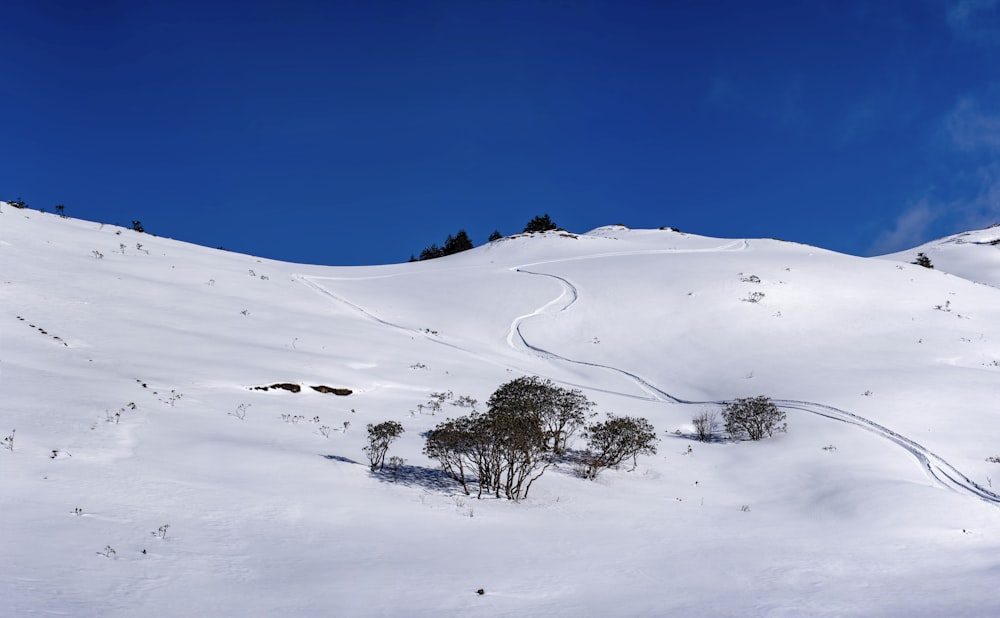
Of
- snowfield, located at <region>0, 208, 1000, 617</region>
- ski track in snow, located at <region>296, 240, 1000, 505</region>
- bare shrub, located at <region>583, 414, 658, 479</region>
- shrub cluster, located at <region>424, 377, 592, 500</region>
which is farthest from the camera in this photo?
bare shrub, located at <region>583, 414, 658, 479</region>

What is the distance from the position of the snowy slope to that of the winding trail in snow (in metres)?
70.8

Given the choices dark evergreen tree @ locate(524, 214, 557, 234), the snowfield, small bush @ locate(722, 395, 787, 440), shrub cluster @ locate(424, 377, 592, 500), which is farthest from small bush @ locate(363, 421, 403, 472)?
dark evergreen tree @ locate(524, 214, 557, 234)

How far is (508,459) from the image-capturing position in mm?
13141

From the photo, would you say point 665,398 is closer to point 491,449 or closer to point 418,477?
point 491,449

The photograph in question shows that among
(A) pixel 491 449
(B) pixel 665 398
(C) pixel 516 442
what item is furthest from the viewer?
(B) pixel 665 398

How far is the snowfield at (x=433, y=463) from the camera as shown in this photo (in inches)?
316

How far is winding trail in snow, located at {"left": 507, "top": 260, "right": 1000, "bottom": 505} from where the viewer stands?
1563cm

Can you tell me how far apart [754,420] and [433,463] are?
11.9 m

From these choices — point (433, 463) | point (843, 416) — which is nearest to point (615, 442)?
point (433, 463)

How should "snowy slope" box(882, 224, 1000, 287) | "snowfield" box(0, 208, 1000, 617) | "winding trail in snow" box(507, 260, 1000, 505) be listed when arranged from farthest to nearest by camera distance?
1. "snowy slope" box(882, 224, 1000, 287)
2. "winding trail in snow" box(507, 260, 1000, 505)
3. "snowfield" box(0, 208, 1000, 617)

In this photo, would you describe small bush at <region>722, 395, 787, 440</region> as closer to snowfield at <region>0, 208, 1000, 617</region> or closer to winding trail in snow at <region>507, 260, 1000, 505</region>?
snowfield at <region>0, 208, 1000, 617</region>

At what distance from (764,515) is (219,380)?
15401 mm

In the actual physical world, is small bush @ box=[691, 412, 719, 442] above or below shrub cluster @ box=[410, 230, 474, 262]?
below

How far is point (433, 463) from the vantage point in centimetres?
1517
